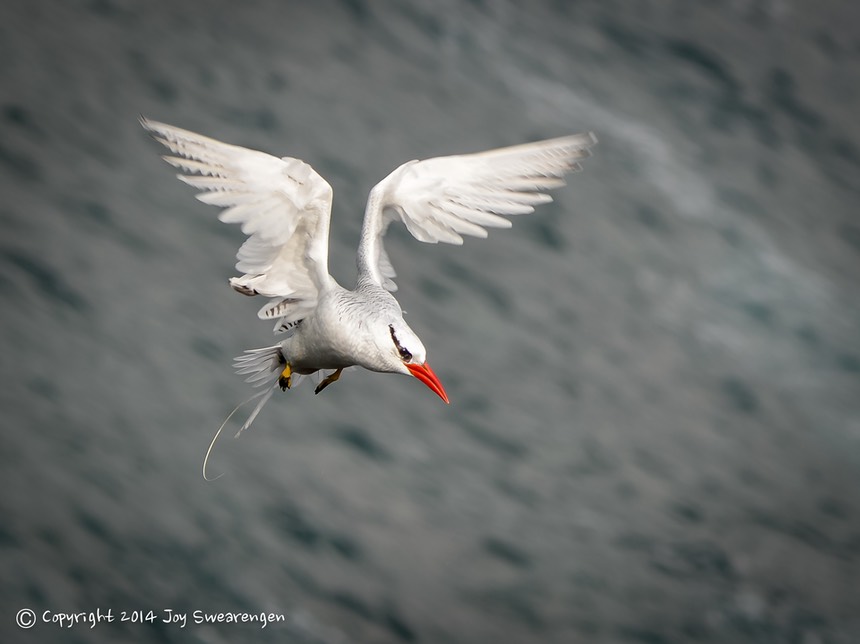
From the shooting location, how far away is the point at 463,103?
681 inches

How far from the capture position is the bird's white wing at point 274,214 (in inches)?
200

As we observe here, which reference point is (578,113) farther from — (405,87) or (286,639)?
(286,639)

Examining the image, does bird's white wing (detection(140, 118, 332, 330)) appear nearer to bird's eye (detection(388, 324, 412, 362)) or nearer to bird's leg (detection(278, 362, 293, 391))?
bird's leg (detection(278, 362, 293, 391))

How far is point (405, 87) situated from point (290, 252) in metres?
12.5

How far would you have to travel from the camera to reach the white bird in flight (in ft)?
15.3

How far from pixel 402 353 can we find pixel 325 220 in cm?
96

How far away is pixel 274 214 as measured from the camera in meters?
5.17

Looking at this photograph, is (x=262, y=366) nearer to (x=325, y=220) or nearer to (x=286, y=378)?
(x=286, y=378)

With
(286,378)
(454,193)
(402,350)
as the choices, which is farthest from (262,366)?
(402,350)
